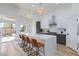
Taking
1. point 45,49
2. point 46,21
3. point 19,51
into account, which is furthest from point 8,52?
point 46,21

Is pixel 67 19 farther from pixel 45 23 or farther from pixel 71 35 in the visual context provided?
pixel 45 23

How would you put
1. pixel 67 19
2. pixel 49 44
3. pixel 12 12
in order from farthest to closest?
pixel 67 19
pixel 49 44
pixel 12 12

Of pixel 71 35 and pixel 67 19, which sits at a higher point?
pixel 67 19

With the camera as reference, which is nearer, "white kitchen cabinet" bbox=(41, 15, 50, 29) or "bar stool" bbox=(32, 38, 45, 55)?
"bar stool" bbox=(32, 38, 45, 55)

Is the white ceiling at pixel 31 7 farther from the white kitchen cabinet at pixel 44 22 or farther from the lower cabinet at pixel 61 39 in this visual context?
the lower cabinet at pixel 61 39

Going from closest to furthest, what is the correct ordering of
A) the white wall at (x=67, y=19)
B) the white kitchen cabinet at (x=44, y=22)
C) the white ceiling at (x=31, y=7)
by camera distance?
the white ceiling at (x=31, y=7) < the white wall at (x=67, y=19) < the white kitchen cabinet at (x=44, y=22)

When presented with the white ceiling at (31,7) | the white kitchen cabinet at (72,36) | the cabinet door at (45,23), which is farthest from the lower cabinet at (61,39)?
the white ceiling at (31,7)

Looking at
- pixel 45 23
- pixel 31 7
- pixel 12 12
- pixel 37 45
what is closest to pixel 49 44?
pixel 37 45

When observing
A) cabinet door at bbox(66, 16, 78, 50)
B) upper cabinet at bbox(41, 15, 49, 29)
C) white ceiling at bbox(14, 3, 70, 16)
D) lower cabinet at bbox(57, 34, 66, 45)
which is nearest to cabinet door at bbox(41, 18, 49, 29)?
upper cabinet at bbox(41, 15, 49, 29)

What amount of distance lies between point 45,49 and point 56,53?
0.26 metres

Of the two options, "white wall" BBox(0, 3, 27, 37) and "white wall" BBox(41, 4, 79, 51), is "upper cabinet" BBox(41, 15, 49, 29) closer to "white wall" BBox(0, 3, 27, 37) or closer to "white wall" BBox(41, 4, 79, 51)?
"white wall" BBox(41, 4, 79, 51)

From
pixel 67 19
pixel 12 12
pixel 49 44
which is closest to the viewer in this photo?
pixel 12 12

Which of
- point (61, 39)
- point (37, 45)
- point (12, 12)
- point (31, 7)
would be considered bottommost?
point (37, 45)

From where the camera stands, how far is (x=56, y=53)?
2180mm
